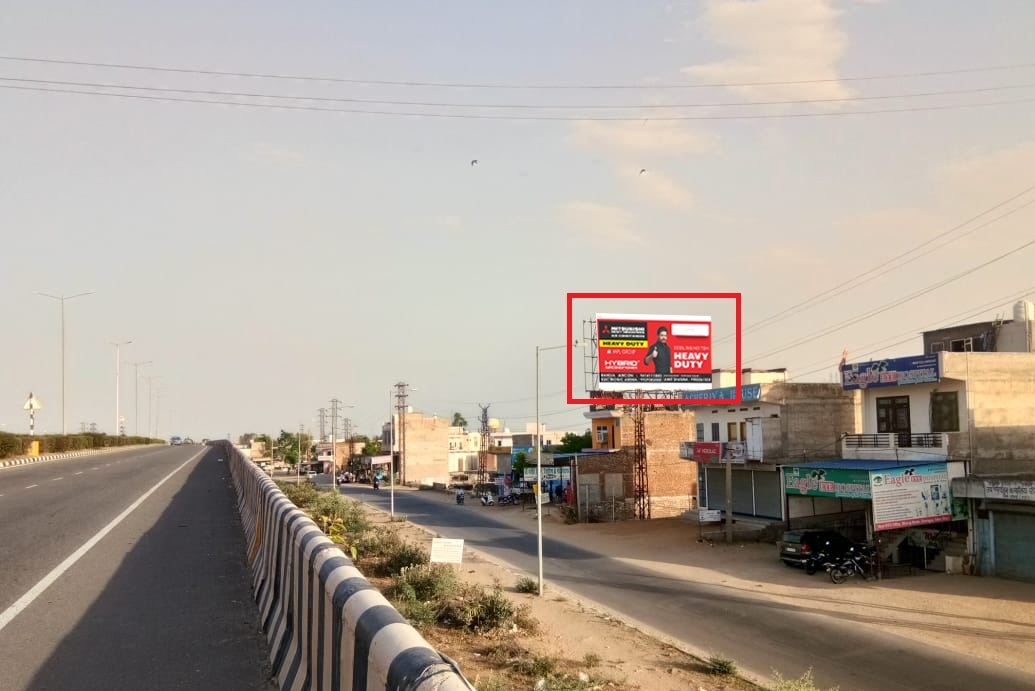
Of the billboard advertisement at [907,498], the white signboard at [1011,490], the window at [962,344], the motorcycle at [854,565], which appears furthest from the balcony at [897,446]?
the window at [962,344]

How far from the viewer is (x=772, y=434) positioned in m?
41.8

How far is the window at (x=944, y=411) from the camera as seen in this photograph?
108 feet

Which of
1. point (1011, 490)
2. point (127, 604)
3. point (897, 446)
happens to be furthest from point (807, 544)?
point (127, 604)

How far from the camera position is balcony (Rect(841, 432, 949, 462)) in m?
32.2

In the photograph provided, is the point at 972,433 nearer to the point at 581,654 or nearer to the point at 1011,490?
the point at 1011,490

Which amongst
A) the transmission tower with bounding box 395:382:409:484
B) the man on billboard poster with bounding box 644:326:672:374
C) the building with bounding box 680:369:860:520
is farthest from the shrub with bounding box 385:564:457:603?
the transmission tower with bounding box 395:382:409:484

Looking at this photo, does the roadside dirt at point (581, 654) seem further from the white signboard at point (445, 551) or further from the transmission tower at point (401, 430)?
the transmission tower at point (401, 430)

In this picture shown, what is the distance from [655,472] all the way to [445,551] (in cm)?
4293

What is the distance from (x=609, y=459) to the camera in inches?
2327

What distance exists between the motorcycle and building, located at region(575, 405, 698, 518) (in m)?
26.8

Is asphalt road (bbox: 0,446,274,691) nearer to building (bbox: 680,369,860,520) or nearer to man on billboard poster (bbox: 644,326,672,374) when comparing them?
building (bbox: 680,369,860,520)

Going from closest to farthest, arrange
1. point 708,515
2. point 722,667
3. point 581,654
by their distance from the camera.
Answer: point 581,654 → point 722,667 → point 708,515

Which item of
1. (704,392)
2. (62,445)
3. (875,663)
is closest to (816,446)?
(704,392)

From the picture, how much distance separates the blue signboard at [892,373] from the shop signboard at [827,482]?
5.12 meters
